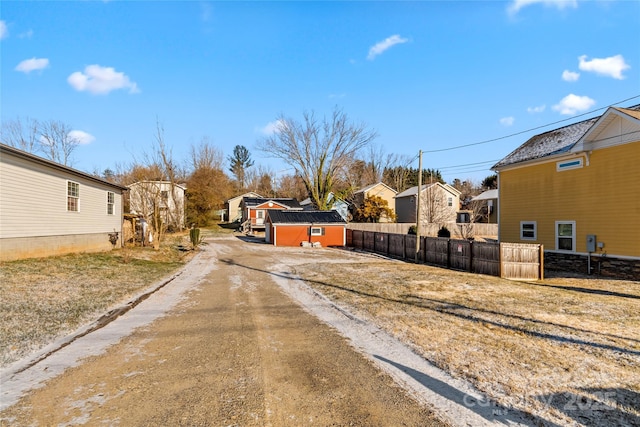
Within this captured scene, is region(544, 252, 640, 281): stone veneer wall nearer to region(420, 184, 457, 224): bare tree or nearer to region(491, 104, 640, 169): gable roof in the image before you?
region(491, 104, 640, 169): gable roof

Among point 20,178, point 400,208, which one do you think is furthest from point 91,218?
point 400,208

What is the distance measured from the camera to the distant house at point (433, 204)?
40.2 m

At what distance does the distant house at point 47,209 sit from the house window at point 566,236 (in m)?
22.3

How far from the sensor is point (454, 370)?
165 inches

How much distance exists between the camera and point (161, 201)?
1133 inches

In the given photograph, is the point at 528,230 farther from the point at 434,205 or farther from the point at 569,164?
the point at 434,205

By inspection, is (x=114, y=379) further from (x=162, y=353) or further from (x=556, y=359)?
(x=556, y=359)

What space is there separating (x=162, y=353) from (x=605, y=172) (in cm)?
1772

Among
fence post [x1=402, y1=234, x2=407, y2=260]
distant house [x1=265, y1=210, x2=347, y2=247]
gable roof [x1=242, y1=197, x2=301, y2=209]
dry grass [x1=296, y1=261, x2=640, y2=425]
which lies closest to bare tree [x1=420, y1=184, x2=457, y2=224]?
distant house [x1=265, y1=210, x2=347, y2=247]

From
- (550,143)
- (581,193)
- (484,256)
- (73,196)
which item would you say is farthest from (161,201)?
(581,193)

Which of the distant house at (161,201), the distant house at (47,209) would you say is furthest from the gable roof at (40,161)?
the distant house at (161,201)

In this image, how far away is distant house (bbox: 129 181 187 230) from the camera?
83.6 feet

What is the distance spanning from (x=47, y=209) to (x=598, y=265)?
2282 cm

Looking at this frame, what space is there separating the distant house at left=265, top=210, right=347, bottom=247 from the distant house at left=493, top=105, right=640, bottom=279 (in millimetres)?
13616
